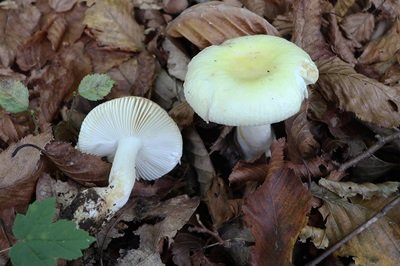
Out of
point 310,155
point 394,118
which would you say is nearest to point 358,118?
point 394,118

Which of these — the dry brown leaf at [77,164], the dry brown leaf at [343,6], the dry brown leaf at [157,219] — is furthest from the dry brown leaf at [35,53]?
the dry brown leaf at [343,6]

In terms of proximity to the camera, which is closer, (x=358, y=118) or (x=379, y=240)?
(x=379, y=240)

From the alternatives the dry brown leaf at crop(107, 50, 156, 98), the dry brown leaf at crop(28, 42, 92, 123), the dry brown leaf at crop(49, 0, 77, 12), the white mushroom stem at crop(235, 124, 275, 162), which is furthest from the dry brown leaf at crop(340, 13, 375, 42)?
the dry brown leaf at crop(49, 0, 77, 12)

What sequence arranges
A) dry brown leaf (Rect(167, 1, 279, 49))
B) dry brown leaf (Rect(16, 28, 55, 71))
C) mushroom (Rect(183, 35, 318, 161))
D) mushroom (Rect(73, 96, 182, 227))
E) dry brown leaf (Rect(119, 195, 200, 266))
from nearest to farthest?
mushroom (Rect(183, 35, 318, 161))
dry brown leaf (Rect(119, 195, 200, 266))
mushroom (Rect(73, 96, 182, 227))
dry brown leaf (Rect(167, 1, 279, 49))
dry brown leaf (Rect(16, 28, 55, 71))

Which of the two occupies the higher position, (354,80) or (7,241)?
(354,80)

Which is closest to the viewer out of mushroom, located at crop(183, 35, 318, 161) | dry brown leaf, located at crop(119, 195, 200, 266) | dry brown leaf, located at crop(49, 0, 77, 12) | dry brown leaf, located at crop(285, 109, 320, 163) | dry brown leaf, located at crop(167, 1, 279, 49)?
mushroom, located at crop(183, 35, 318, 161)

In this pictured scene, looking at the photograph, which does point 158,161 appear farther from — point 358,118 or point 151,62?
point 358,118

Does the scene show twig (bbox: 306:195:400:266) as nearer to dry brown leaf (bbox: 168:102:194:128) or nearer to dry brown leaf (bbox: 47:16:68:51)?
dry brown leaf (bbox: 168:102:194:128)
